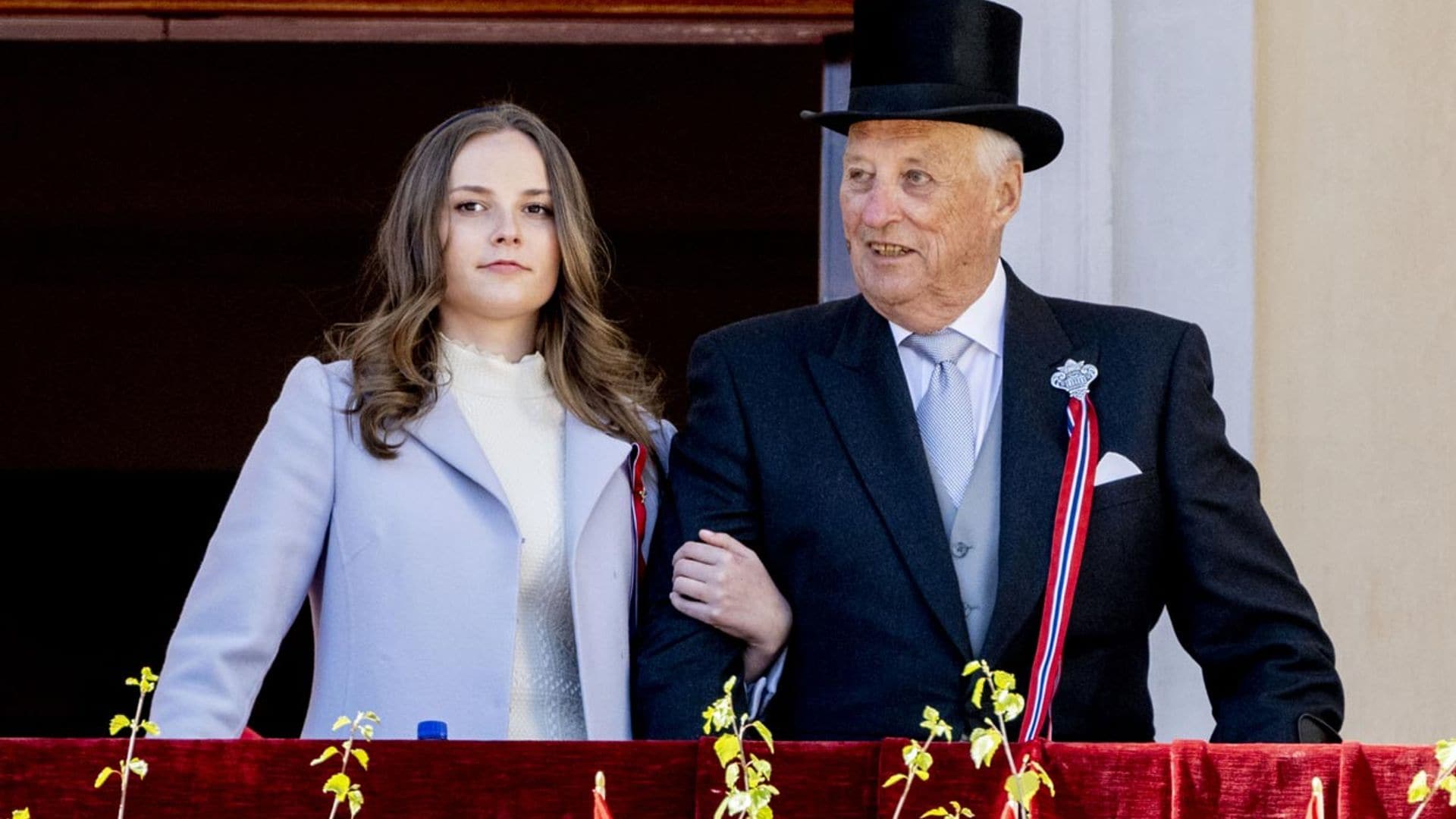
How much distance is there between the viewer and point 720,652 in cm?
313

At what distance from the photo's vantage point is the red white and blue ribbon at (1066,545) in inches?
118

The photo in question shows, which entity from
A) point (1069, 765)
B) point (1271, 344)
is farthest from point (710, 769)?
point (1271, 344)

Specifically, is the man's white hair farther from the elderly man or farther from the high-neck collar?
the high-neck collar

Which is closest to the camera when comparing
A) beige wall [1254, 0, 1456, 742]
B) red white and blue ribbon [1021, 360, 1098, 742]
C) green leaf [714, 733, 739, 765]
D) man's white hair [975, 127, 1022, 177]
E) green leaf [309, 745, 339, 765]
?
green leaf [714, 733, 739, 765]

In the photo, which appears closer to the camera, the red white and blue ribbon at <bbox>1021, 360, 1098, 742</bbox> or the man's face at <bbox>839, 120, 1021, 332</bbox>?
the red white and blue ribbon at <bbox>1021, 360, 1098, 742</bbox>

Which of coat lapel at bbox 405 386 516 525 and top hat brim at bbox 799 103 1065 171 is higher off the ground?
top hat brim at bbox 799 103 1065 171

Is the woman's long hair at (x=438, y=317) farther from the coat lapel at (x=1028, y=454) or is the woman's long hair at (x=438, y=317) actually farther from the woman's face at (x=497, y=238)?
the coat lapel at (x=1028, y=454)

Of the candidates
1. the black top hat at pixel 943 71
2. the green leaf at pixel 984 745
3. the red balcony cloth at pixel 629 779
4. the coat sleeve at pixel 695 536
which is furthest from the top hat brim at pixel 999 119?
the green leaf at pixel 984 745

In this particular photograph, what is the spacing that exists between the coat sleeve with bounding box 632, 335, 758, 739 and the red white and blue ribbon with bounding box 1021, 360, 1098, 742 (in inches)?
15.1

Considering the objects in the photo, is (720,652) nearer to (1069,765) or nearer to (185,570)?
(1069,765)

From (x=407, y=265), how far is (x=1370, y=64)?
5.94 ft

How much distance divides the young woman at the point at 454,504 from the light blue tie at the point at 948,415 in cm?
28

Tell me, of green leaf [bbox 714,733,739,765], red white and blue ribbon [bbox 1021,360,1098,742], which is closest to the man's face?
red white and blue ribbon [bbox 1021,360,1098,742]

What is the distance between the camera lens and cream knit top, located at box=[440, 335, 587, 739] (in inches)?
129
